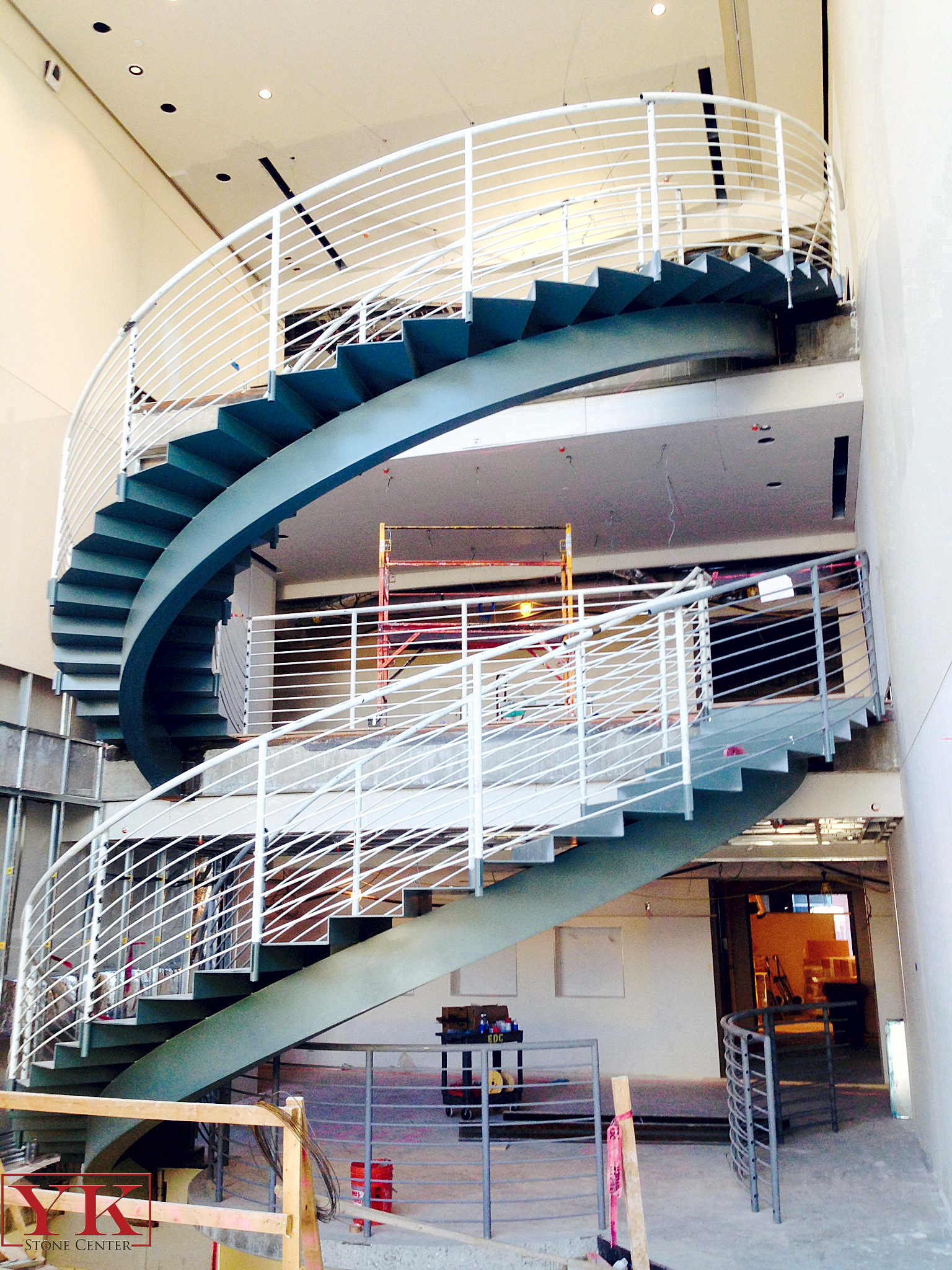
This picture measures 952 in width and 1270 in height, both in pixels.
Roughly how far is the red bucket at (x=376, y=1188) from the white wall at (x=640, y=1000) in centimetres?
386

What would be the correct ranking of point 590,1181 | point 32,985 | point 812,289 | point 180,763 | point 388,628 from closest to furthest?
point 32,985, point 590,1181, point 812,289, point 180,763, point 388,628

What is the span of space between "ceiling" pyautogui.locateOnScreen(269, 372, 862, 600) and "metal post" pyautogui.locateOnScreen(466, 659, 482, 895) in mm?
3155

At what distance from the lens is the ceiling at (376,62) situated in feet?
24.6

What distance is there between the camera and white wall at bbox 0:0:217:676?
653cm

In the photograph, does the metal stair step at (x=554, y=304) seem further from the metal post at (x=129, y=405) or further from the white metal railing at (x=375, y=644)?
the white metal railing at (x=375, y=644)

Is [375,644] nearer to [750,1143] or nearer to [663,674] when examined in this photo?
[663,674]

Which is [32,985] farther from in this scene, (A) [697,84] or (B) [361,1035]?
(A) [697,84]

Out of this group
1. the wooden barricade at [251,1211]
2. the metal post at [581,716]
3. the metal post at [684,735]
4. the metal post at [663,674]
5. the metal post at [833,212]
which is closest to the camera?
the wooden barricade at [251,1211]

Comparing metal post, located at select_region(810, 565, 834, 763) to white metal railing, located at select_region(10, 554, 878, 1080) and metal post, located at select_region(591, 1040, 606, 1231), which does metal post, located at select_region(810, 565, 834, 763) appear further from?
metal post, located at select_region(591, 1040, 606, 1231)

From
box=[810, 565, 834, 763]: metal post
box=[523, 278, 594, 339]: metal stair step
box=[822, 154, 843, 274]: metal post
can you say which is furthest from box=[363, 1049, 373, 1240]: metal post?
box=[822, 154, 843, 274]: metal post

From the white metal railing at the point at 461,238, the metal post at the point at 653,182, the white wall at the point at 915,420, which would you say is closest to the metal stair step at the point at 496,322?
the white metal railing at the point at 461,238

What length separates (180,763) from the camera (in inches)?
260

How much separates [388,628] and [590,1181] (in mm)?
5119

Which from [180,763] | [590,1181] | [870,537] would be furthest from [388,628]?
[590,1181]
